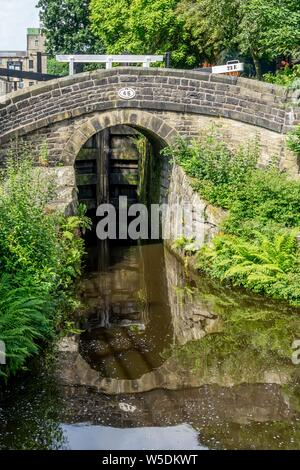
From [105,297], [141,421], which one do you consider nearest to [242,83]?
[105,297]

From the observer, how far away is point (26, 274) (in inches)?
407

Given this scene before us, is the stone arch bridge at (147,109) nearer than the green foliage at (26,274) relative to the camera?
No

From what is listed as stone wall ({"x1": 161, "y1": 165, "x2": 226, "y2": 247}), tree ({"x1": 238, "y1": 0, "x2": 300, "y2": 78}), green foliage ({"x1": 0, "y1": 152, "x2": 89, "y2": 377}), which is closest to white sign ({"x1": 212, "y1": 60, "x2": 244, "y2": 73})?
tree ({"x1": 238, "y1": 0, "x2": 300, "y2": 78})

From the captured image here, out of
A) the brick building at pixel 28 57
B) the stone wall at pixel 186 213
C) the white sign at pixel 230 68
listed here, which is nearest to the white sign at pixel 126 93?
the stone wall at pixel 186 213

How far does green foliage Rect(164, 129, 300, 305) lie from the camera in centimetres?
1298

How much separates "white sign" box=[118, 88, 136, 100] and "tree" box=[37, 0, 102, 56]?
19.4 m

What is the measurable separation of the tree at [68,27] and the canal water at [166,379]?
78.9 ft

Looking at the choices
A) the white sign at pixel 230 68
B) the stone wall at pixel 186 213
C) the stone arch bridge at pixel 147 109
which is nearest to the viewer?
the stone wall at pixel 186 213

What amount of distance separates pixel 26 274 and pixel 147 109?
7.49 m

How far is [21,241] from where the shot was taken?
1053 centimetres

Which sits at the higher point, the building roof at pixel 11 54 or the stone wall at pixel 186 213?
the building roof at pixel 11 54

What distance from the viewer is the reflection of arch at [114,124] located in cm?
1641

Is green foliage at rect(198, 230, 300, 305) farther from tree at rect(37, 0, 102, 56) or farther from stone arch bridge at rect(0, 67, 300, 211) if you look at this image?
tree at rect(37, 0, 102, 56)

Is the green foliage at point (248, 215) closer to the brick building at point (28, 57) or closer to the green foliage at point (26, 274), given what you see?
the green foliage at point (26, 274)
